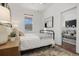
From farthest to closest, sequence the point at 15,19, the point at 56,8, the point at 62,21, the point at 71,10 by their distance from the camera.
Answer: the point at 15,19
the point at 56,8
the point at 62,21
the point at 71,10

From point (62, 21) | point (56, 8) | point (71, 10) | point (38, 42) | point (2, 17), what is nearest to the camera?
point (2, 17)

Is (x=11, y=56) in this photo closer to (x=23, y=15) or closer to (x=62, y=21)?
(x=62, y=21)

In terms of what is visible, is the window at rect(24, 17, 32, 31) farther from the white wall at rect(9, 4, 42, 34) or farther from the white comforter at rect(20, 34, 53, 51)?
the white comforter at rect(20, 34, 53, 51)

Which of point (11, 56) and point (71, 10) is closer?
point (11, 56)

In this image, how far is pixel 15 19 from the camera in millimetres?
5070

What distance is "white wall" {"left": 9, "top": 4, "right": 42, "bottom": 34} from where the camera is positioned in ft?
16.5

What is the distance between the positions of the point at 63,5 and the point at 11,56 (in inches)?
134

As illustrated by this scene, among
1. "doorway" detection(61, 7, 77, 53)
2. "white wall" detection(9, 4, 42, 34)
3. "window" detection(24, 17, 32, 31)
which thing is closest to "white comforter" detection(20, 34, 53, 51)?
"doorway" detection(61, 7, 77, 53)

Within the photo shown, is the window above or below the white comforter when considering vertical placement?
above

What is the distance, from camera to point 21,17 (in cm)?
532

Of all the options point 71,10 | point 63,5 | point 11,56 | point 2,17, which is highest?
point 63,5

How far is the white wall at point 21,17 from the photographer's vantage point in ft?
16.5

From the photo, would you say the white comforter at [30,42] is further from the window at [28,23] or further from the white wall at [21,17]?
the window at [28,23]

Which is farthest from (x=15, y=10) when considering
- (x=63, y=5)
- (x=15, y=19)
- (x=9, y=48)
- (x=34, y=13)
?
(x=9, y=48)
